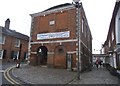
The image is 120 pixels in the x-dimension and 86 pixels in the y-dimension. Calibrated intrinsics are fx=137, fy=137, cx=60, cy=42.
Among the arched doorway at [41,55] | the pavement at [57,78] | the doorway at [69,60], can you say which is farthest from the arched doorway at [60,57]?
the pavement at [57,78]

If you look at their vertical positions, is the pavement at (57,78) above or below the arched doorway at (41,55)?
below

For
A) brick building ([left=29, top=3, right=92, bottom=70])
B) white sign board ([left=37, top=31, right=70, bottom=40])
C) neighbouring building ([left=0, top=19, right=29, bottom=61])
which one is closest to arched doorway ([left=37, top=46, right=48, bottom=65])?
brick building ([left=29, top=3, right=92, bottom=70])

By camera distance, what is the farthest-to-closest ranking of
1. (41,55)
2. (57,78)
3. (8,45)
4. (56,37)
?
(8,45)
(41,55)
(56,37)
(57,78)

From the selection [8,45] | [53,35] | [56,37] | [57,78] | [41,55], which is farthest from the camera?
[8,45]

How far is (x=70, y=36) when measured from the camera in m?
17.5

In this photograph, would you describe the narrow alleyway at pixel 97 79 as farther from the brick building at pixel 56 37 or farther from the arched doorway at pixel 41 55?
the arched doorway at pixel 41 55

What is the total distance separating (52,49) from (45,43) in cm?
151

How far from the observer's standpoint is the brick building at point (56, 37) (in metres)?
17.2

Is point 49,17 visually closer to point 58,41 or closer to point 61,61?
point 58,41

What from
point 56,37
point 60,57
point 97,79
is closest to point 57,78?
point 97,79

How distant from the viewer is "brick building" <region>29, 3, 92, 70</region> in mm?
17188

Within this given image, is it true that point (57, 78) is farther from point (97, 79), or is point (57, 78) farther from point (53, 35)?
point (53, 35)

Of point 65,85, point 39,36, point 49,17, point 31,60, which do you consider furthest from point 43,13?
point 65,85

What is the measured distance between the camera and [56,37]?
18.5 metres
